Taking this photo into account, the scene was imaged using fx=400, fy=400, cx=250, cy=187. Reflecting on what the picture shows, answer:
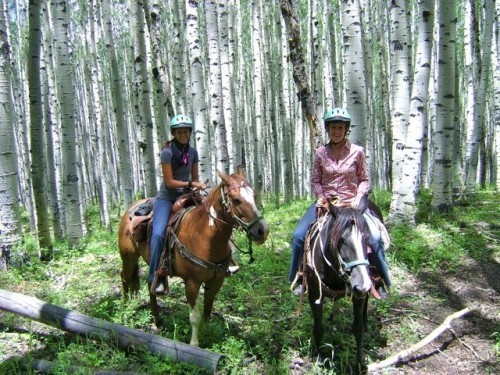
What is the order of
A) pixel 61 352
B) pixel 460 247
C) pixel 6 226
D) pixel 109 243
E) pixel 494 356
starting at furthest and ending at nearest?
1. pixel 109 243
2. pixel 460 247
3. pixel 6 226
4. pixel 494 356
5. pixel 61 352

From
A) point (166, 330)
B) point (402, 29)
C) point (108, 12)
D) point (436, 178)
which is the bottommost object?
point (166, 330)

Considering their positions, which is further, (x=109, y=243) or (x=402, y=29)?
(x=109, y=243)

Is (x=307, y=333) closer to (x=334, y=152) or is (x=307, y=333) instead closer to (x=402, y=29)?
(x=334, y=152)

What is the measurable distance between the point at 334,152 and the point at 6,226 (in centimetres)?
511

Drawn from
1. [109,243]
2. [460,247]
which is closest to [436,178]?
[460,247]

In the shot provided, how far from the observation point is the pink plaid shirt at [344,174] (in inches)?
181

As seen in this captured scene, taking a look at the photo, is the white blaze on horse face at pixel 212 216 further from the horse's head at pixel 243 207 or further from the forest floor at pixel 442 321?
the forest floor at pixel 442 321

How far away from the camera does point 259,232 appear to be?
373 cm

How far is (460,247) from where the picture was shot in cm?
717

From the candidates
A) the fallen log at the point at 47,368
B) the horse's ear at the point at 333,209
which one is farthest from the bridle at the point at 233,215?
the fallen log at the point at 47,368

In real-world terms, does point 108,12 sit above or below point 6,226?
above

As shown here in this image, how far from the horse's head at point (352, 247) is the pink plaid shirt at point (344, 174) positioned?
0.72 meters

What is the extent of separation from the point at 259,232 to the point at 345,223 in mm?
832

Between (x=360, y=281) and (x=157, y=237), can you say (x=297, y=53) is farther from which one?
(x=360, y=281)
